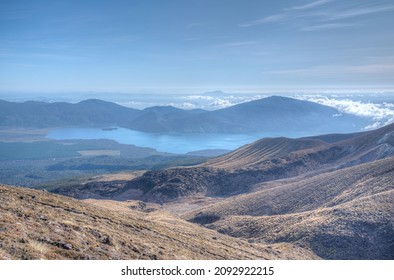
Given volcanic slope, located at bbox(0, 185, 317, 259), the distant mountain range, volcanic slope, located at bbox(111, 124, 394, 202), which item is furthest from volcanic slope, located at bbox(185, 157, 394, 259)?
volcanic slope, located at bbox(111, 124, 394, 202)

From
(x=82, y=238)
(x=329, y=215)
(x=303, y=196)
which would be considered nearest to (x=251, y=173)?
(x=303, y=196)

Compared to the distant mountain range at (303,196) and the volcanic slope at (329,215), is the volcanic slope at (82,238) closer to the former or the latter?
the volcanic slope at (329,215)

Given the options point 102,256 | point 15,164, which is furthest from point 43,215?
point 15,164

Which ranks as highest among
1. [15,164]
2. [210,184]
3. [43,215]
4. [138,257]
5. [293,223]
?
[43,215]

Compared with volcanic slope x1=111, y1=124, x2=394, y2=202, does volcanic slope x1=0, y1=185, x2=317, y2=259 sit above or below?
above

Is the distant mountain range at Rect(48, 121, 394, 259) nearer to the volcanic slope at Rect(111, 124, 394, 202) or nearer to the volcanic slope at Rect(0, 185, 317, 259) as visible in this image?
the volcanic slope at Rect(111, 124, 394, 202)

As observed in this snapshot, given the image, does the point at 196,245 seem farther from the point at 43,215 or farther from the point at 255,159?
the point at 255,159

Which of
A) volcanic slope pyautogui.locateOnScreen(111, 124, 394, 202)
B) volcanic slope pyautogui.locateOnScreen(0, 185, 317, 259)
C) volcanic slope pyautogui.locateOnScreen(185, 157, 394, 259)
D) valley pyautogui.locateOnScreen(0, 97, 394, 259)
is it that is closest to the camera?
volcanic slope pyautogui.locateOnScreen(0, 185, 317, 259)
